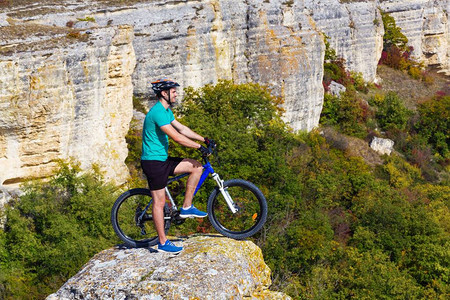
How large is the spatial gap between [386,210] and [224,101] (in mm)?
10520

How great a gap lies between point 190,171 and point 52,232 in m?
13.6

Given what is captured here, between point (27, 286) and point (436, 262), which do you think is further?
point (436, 262)

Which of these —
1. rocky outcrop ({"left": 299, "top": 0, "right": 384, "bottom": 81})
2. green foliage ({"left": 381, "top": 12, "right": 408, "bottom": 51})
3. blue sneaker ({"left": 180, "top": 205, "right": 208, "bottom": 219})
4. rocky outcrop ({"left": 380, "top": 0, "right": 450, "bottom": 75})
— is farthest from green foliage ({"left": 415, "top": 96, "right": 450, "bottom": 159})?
blue sneaker ({"left": 180, "top": 205, "right": 208, "bottom": 219})

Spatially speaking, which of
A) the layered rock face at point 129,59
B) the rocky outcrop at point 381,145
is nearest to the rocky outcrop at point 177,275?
the layered rock face at point 129,59

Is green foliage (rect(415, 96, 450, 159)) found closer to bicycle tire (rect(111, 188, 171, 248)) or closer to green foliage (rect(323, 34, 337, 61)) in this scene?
green foliage (rect(323, 34, 337, 61))

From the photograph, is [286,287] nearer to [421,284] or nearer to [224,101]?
[421,284]

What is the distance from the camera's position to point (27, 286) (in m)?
20.8

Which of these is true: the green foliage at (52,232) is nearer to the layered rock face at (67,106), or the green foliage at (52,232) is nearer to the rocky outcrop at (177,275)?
the layered rock face at (67,106)

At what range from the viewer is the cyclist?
9.58 metres

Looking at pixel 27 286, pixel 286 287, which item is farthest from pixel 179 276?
pixel 286 287

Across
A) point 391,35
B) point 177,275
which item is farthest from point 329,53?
point 177,275

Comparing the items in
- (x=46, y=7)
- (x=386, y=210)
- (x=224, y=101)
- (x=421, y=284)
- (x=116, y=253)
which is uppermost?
(x=46, y=7)

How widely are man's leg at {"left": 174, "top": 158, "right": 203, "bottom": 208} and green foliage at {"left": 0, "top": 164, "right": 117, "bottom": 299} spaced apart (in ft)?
37.2

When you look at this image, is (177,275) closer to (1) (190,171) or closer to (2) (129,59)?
(1) (190,171)
